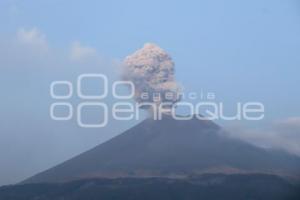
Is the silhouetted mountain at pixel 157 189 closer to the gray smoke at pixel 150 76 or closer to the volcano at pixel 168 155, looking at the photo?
the volcano at pixel 168 155

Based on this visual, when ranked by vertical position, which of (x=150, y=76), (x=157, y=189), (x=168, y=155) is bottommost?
(x=157, y=189)

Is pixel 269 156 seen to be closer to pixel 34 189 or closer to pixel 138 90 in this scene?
pixel 138 90

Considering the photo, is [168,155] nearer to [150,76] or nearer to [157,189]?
[157,189]

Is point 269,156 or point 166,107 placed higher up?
point 166,107

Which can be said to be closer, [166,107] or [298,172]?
[166,107]

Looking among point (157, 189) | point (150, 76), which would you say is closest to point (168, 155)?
point (157, 189)

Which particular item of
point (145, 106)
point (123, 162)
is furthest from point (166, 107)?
point (123, 162)

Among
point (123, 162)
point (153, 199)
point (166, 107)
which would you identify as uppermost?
point (166, 107)
